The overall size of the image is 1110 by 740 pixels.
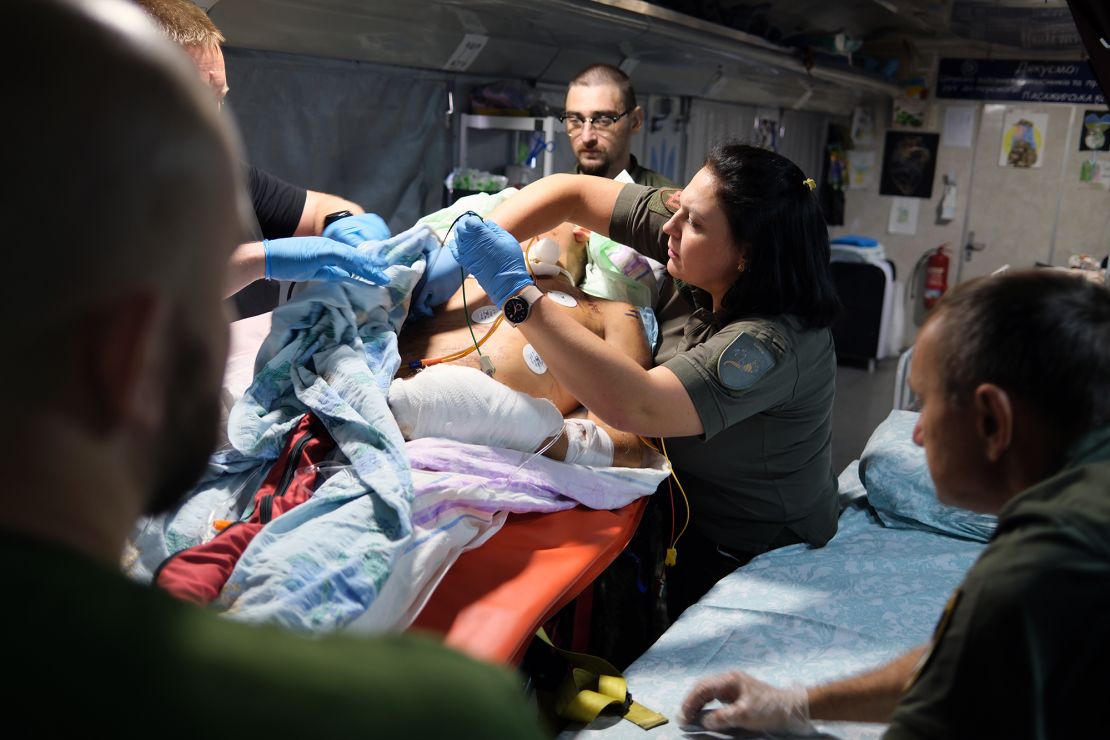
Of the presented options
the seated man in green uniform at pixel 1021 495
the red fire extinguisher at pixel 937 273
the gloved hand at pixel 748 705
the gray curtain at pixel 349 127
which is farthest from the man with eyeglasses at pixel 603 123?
the red fire extinguisher at pixel 937 273

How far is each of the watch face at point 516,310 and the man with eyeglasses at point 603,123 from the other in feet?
5.06

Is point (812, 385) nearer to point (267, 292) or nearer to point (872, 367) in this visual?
point (267, 292)

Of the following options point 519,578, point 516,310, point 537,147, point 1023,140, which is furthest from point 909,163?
point 519,578

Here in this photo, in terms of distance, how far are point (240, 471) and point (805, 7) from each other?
14.5 ft

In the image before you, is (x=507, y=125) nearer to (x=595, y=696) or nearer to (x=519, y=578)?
(x=519, y=578)

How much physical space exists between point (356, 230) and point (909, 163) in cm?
617

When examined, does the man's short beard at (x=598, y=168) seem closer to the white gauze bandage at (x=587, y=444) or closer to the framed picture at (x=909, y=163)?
the white gauze bandage at (x=587, y=444)

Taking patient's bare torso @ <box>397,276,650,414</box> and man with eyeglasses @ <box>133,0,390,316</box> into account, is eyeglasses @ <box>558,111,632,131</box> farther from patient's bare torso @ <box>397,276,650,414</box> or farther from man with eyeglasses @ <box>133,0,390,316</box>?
man with eyeglasses @ <box>133,0,390,316</box>

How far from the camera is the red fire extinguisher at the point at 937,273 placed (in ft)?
23.4

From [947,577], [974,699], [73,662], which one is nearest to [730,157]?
[947,577]

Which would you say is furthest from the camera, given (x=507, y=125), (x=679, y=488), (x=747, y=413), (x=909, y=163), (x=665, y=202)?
(x=909, y=163)

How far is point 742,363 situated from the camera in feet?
6.32

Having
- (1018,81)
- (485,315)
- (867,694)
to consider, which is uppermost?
(1018,81)

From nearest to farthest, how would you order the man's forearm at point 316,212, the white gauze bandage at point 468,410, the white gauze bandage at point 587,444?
the white gauze bandage at point 468,410, the white gauze bandage at point 587,444, the man's forearm at point 316,212
